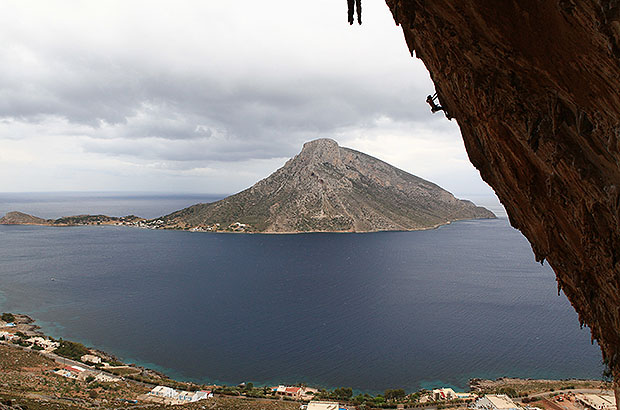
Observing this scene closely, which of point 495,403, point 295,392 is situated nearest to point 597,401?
point 495,403

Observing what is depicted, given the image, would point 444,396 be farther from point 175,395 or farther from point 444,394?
point 175,395

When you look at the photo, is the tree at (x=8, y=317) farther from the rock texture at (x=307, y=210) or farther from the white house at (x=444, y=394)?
the rock texture at (x=307, y=210)

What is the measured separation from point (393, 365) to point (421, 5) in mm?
41309

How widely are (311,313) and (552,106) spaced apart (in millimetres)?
54166

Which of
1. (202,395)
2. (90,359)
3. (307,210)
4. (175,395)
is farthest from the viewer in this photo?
(307,210)

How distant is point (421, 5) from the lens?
5.80 metres

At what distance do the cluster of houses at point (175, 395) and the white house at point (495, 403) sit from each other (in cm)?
2319

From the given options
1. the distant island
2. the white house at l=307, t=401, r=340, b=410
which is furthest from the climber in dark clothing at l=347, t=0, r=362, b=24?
the distant island

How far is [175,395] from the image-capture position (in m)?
30.8

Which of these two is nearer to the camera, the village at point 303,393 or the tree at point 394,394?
the village at point 303,393

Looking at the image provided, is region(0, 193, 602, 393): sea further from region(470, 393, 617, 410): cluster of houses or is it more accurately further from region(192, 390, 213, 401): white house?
region(470, 393, 617, 410): cluster of houses

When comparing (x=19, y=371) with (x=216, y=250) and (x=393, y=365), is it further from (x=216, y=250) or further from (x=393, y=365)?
(x=216, y=250)

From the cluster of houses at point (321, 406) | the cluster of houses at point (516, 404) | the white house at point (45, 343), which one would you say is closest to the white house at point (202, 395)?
the cluster of houses at point (321, 406)

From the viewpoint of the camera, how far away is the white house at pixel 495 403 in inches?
1112
